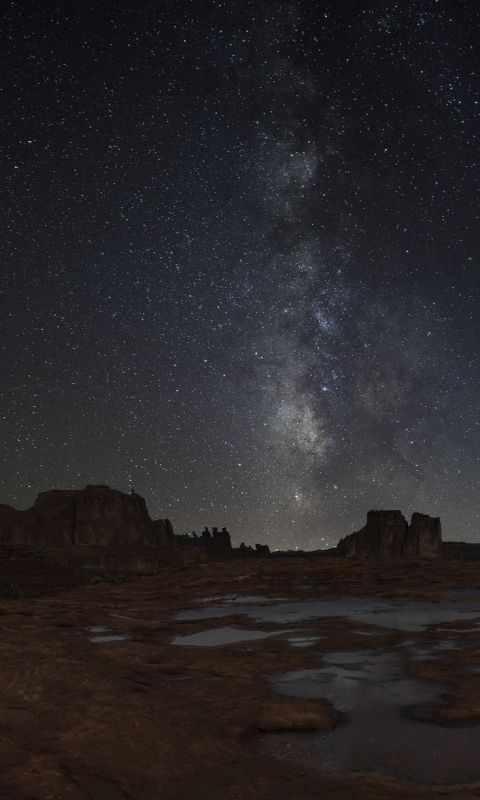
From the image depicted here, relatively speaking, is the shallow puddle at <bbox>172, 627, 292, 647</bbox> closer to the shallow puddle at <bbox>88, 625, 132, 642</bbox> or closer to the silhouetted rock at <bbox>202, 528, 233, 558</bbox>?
the shallow puddle at <bbox>88, 625, 132, 642</bbox>

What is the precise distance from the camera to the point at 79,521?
73.6 meters

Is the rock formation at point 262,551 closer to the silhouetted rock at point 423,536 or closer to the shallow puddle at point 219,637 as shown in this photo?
the silhouetted rock at point 423,536

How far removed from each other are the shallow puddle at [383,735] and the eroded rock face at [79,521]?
7167cm

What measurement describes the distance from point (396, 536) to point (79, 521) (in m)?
51.4

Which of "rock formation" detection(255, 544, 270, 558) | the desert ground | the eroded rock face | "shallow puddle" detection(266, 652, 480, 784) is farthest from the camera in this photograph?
"rock formation" detection(255, 544, 270, 558)

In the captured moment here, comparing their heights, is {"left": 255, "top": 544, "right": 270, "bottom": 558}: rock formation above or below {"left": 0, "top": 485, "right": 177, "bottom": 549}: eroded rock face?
below

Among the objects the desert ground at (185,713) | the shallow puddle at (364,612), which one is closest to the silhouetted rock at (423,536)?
the shallow puddle at (364,612)

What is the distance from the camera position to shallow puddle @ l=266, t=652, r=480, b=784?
3867 mm

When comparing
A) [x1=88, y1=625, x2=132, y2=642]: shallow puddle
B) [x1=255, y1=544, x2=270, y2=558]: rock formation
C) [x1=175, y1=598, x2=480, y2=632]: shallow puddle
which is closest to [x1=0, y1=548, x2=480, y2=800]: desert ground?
[x1=88, y1=625, x2=132, y2=642]: shallow puddle

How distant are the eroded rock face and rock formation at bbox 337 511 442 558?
33646 millimetres

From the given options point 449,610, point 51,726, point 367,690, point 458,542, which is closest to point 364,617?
point 449,610

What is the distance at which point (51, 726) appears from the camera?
166 inches

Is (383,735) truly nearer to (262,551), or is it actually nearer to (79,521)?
(79,521)

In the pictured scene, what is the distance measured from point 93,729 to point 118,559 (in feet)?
216
